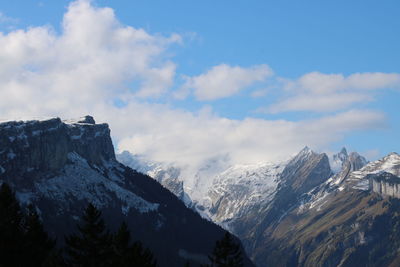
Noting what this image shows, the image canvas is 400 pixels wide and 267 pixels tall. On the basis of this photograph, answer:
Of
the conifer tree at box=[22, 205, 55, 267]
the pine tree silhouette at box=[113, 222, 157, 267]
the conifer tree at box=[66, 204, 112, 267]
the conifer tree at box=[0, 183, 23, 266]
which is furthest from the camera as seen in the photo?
the conifer tree at box=[66, 204, 112, 267]

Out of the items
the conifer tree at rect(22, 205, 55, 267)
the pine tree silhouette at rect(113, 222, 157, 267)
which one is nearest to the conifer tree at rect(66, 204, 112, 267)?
the pine tree silhouette at rect(113, 222, 157, 267)

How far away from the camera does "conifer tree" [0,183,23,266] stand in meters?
93.1

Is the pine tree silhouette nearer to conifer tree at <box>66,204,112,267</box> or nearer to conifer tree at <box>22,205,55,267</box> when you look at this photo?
conifer tree at <box>66,204,112,267</box>

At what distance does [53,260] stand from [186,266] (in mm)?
32114

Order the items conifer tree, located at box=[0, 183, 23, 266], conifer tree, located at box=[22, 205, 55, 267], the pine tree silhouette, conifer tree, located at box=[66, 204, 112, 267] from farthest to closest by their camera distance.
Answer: conifer tree, located at box=[66, 204, 112, 267] < conifer tree, located at box=[22, 205, 55, 267] < the pine tree silhouette < conifer tree, located at box=[0, 183, 23, 266]

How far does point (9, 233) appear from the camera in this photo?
3716 inches

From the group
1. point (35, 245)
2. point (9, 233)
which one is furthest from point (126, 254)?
point (9, 233)

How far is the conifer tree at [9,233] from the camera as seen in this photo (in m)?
93.1

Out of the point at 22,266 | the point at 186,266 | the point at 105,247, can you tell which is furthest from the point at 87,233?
the point at 186,266

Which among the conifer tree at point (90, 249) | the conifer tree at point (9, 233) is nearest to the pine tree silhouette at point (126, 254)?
the conifer tree at point (90, 249)

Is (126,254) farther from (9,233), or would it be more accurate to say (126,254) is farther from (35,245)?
(9,233)

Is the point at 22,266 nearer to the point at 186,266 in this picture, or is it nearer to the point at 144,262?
the point at 144,262

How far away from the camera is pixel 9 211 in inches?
3829

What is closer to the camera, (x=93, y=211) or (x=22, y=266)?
(x=22, y=266)
